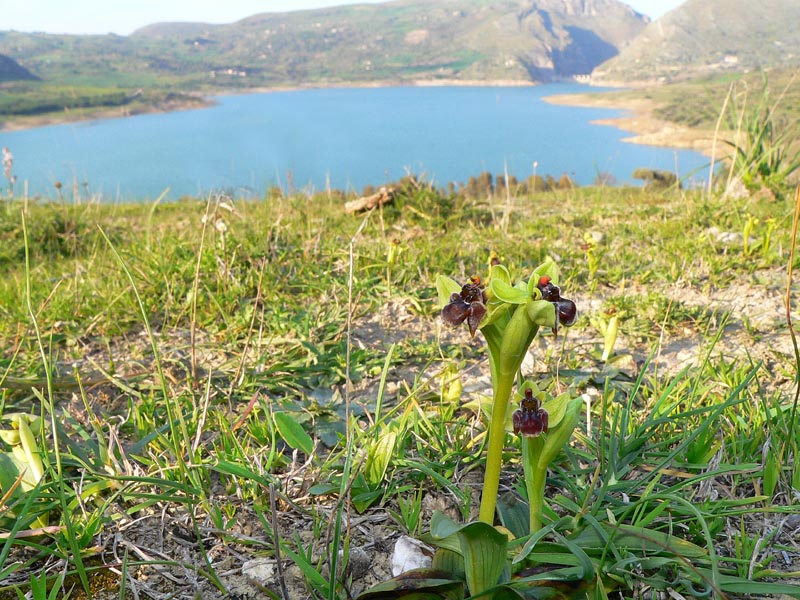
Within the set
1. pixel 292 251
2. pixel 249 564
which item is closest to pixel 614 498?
pixel 249 564

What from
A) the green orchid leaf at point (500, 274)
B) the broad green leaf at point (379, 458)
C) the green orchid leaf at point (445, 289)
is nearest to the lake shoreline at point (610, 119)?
the broad green leaf at point (379, 458)

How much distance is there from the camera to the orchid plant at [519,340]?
1.20 meters

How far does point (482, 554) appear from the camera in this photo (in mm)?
1240

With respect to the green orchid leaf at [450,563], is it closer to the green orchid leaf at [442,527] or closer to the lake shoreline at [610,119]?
the green orchid leaf at [442,527]

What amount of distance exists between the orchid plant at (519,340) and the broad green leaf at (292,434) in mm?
852

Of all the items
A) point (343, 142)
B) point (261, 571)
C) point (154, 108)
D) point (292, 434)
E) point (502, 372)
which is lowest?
point (261, 571)

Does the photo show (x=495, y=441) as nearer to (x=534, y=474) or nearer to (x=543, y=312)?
A: (x=534, y=474)

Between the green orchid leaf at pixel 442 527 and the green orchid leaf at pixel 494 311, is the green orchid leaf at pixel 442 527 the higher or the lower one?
the lower one

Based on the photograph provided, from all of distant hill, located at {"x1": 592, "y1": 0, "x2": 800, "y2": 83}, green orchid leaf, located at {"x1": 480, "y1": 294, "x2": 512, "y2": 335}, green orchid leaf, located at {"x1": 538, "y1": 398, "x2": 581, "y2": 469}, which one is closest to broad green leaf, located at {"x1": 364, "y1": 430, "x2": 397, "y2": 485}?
green orchid leaf, located at {"x1": 538, "y1": 398, "x2": 581, "y2": 469}

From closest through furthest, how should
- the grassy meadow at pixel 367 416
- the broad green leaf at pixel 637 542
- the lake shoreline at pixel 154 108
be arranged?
the broad green leaf at pixel 637 542 < the grassy meadow at pixel 367 416 < the lake shoreline at pixel 154 108

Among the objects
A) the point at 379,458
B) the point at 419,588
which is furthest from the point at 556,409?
the point at 379,458

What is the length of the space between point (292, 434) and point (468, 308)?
1118 mm

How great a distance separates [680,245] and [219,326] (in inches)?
139

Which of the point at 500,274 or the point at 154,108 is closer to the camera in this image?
the point at 500,274
